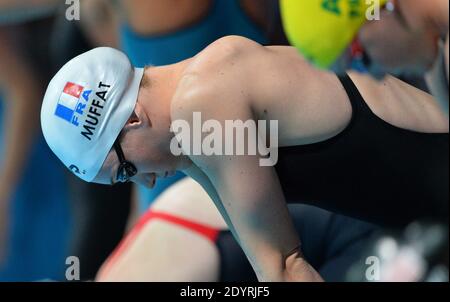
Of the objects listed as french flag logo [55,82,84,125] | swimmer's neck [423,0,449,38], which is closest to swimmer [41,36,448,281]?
french flag logo [55,82,84,125]

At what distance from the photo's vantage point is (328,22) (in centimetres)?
101

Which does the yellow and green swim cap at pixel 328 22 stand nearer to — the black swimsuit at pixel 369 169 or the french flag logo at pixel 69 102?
the black swimsuit at pixel 369 169

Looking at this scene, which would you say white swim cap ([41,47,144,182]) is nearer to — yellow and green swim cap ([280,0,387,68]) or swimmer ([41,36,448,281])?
swimmer ([41,36,448,281])

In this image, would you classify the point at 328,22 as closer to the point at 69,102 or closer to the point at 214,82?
the point at 214,82

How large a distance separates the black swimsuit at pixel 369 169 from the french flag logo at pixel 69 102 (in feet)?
1.02

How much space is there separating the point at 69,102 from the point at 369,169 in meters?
0.46

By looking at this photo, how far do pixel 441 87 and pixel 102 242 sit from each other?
1014 millimetres

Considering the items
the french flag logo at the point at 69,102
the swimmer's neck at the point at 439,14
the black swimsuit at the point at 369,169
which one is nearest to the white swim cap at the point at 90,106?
the french flag logo at the point at 69,102

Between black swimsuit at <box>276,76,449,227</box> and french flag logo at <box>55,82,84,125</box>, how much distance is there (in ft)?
1.02

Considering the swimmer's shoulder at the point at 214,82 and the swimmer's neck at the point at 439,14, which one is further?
the swimmer's shoulder at the point at 214,82

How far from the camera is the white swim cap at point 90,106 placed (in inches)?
42.7

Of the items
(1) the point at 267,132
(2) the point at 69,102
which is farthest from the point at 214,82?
(2) the point at 69,102

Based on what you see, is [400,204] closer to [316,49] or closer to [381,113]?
[381,113]
